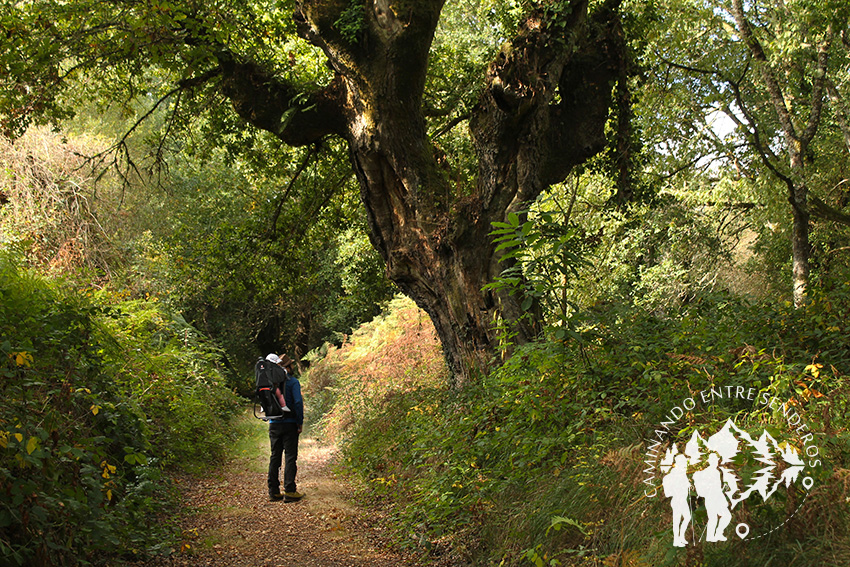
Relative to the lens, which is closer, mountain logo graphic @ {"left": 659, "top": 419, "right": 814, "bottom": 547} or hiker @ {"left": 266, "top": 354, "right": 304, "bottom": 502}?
mountain logo graphic @ {"left": 659, "top": 419, "right": 814, "bottom": 547}

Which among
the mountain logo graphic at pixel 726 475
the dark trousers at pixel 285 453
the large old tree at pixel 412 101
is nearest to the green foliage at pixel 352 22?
the large old tree at pixel 412 101

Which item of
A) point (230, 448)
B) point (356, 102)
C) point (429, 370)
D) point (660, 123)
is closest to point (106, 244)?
point (230, 448)

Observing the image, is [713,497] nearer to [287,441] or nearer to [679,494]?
[679,494]

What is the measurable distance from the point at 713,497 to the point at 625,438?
44.9 inches

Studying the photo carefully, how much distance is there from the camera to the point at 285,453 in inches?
309

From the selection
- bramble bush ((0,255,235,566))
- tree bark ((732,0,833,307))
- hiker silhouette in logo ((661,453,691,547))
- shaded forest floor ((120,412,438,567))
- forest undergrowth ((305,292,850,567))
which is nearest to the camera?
forest undergrowth ((305,292,850,567))

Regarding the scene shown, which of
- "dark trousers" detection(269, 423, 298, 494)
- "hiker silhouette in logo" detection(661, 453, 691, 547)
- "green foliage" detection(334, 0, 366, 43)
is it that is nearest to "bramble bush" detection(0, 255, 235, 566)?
"dark trousers" detection(269, 423, 298, 494)

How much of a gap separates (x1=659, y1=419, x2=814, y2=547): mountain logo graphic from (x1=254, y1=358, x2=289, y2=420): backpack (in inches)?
213

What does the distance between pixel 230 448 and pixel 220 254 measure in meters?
3.67

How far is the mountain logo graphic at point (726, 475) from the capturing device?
10.3 ft

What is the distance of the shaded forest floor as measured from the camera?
5375 mm

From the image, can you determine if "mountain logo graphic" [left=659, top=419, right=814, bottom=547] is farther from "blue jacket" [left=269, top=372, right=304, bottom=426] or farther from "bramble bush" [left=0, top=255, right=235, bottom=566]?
"blue jacket" [left=269, top=372, right=304, bottom=426]

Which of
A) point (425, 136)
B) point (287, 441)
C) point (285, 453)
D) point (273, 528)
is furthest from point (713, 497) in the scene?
point (425, 136)

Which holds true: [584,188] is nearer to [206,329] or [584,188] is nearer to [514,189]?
[514,189]
